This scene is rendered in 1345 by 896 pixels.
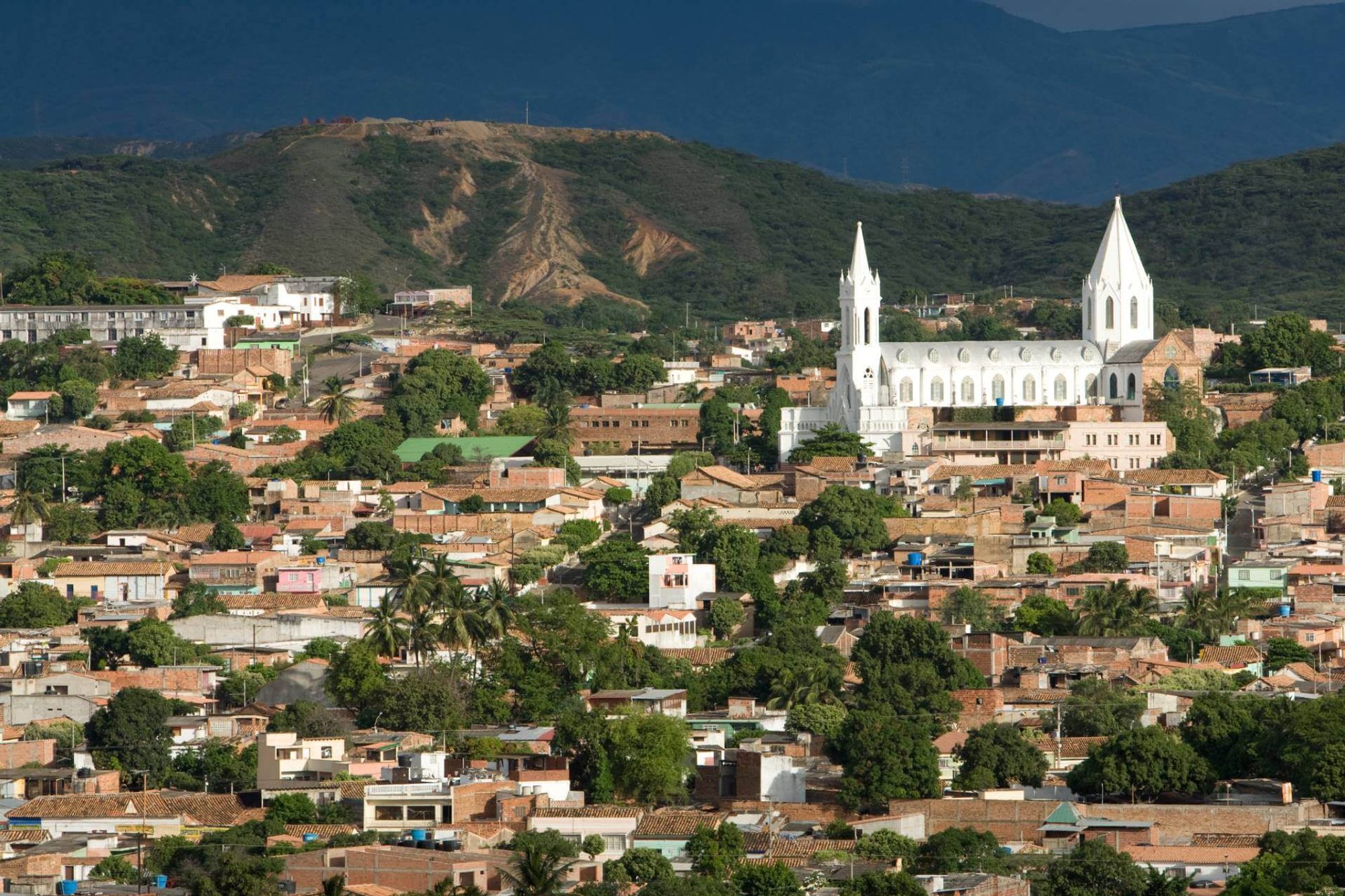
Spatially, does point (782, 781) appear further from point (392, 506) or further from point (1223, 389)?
point (1223, 389)

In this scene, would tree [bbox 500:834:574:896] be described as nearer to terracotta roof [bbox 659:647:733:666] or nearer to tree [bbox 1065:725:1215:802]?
tree [bbox 1065:725:1215:802]

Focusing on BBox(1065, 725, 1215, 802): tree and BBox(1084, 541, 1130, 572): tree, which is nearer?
BBox(1065, 725, 1215, 802): tree

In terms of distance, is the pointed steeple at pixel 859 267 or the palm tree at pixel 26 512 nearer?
the palm tree at pixel 26 512

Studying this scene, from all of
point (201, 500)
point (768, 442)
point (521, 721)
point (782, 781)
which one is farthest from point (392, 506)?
point (782, 781)

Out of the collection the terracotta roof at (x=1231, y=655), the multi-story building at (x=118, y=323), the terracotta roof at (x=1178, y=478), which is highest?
the multi-story building at (x=118, y=323)

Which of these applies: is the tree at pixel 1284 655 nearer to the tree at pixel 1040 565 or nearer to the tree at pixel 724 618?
the tree at pixel 1040 565

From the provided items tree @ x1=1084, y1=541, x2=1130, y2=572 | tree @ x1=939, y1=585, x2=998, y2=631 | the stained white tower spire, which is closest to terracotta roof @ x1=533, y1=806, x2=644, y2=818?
tree @ x1=939, y1=585, x2=998, y2=631

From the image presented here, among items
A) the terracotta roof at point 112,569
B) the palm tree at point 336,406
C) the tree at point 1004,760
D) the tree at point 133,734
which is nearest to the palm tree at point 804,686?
the tree at point 1004,760

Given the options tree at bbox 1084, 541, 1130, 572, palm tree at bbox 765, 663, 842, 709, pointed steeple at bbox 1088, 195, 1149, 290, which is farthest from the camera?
pointed steeple at bbox 1088, 195, 1149, 290
